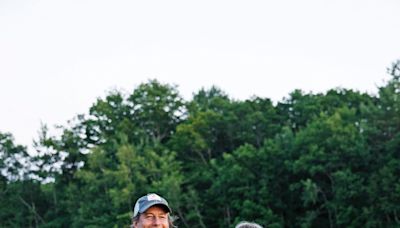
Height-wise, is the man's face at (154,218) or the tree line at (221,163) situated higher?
the tree line at (221,163)

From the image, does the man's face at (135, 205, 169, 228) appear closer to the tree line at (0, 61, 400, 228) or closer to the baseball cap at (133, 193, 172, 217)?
the baseball cap at (133, 193, 172, 217)

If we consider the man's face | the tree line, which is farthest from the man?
the tree line

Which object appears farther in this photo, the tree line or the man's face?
the tree line

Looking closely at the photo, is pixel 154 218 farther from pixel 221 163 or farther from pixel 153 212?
pixel 221 163

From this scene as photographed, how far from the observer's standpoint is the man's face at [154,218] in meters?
4.46

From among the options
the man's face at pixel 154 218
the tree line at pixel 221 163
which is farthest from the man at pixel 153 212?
the tree line at pixel 221 163

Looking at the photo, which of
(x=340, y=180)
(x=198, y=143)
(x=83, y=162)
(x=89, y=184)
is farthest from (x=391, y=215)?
(x=83, y=162)

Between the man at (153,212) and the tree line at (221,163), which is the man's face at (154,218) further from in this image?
the tree line at (221,163)

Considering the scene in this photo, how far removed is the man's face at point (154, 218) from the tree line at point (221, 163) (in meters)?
35.1

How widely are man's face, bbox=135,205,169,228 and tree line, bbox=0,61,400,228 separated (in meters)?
35.1

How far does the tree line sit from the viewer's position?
41.7 m

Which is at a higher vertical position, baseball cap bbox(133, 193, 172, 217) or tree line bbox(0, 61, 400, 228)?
tree line bbox(0, 61, 400, 228)

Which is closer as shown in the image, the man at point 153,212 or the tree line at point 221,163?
the man at point 153,212

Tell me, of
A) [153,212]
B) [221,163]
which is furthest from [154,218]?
[221,163]
